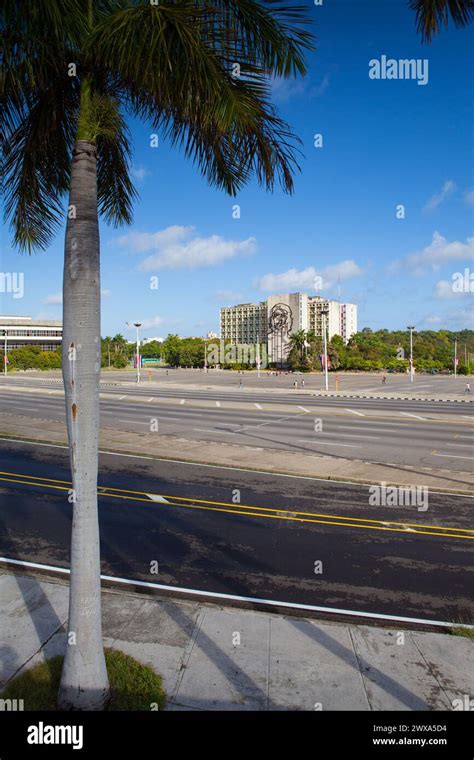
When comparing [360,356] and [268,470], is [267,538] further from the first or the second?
[360,356]

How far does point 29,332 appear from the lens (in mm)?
156125

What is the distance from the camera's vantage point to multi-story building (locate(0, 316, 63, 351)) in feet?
496

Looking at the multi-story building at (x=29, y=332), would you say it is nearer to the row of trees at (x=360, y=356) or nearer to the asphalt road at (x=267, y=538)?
the row of trees at (x=360, y=356)

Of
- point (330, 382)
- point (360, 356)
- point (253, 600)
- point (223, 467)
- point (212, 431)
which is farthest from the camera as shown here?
point (360, 356)

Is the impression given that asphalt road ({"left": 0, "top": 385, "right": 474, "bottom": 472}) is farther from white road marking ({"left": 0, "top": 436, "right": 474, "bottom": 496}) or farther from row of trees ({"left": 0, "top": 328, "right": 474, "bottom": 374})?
row of trees ({"left": 0, "top": 328, "right": 474, "bottom": 374})

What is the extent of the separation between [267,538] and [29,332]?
536 feet

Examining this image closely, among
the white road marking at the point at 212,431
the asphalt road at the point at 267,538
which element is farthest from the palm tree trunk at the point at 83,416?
the white road marking at the point at 212,431

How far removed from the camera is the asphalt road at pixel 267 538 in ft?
26.1

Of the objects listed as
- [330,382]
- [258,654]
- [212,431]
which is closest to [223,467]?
[212,431]

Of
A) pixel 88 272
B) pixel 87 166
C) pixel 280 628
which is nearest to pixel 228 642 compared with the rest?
pixel 280 628

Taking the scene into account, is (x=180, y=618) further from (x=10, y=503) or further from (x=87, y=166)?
(x=10, y=503)

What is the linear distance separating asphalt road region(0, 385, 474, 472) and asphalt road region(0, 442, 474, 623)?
5428mm

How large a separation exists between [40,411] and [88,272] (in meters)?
30.8

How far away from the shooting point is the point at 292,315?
160750mm
